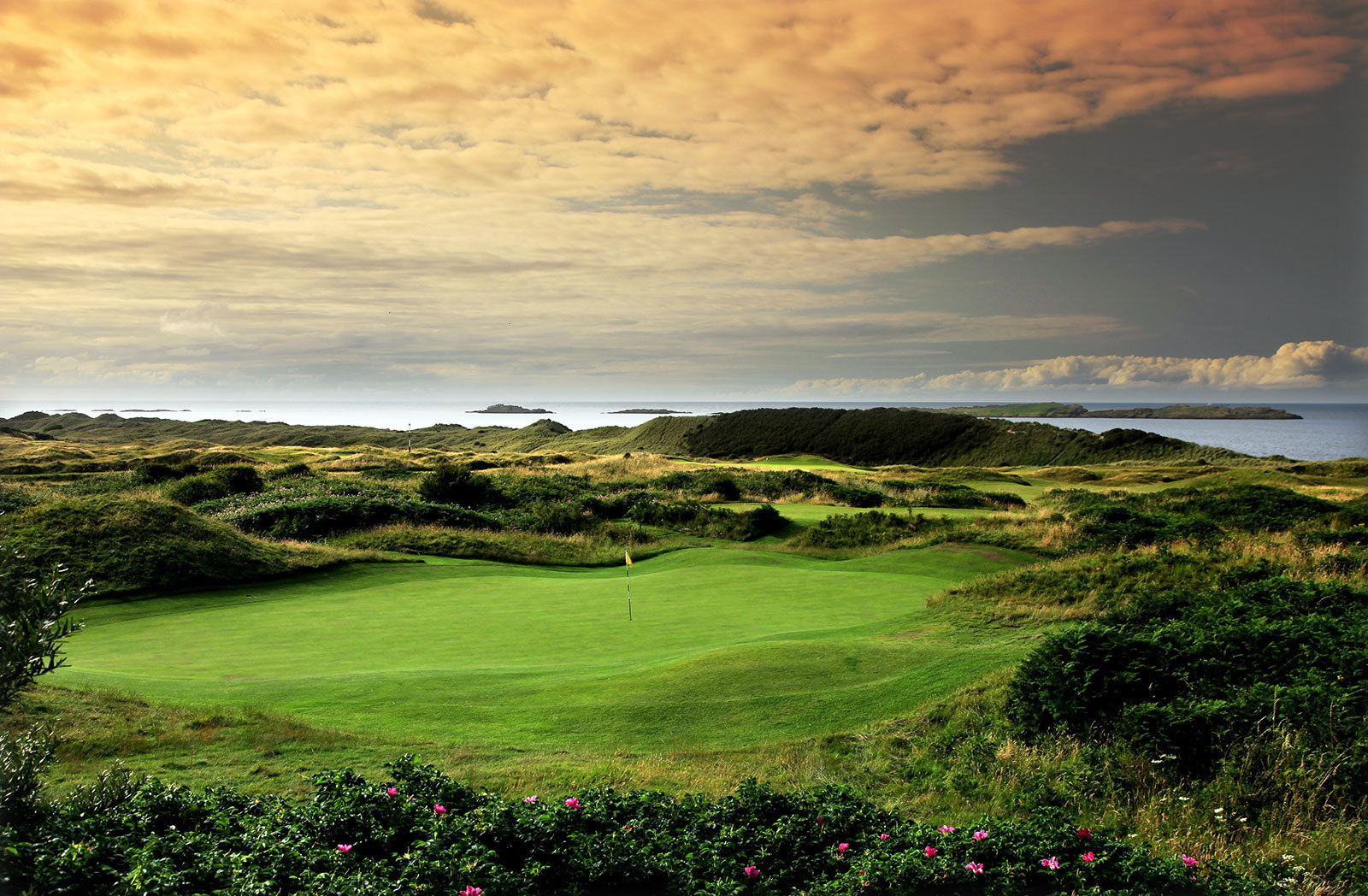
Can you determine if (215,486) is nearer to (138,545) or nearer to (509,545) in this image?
(138,545)

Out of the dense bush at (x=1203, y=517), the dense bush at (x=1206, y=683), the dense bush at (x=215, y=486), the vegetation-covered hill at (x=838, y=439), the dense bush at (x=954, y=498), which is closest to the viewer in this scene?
the dense bush at (x=1206, y=683)

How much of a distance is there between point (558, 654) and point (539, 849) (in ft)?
21.1

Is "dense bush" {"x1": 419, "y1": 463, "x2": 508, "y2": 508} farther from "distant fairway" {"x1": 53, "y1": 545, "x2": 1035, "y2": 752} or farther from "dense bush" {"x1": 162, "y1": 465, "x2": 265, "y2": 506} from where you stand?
"distant fairway" {"x1": 53, "y1": 545, "x2": 1035, "y2": 752}

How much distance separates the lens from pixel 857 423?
4090 inches

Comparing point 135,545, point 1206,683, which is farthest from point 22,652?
point 135,545

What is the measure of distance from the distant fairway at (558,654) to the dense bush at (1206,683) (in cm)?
169

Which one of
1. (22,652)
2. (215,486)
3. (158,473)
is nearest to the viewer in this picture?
(22,652)

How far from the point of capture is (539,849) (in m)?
5.29

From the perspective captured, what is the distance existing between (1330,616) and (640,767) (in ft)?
26.2

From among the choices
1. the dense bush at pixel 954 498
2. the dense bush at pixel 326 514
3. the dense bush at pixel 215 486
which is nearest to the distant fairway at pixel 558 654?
the dense bush at pixel 326 514

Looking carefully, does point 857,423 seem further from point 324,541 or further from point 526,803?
point 526,803

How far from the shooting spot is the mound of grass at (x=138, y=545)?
16.8 m

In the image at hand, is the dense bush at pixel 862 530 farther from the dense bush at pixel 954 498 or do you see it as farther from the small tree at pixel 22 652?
the small tree at pixel 22 652

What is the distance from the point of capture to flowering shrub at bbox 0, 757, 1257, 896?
473 cm
